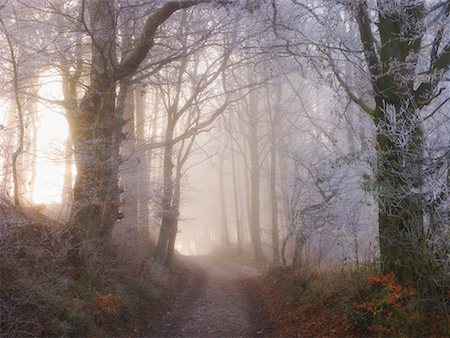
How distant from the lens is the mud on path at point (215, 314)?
9.89m

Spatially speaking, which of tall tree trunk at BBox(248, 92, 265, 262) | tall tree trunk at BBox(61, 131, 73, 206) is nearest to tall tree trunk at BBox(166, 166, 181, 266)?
tall tree trunk at BBox(61, 131, 73, 206)

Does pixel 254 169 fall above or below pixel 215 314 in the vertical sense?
above

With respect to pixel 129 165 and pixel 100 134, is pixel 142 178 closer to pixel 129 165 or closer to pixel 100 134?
pixel 129 165

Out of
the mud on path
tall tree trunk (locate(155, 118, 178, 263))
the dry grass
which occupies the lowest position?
the mud on path

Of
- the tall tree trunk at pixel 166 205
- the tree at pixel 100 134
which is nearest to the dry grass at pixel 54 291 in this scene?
→ the tree at pixel 100 134

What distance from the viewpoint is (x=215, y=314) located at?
11.8 metres

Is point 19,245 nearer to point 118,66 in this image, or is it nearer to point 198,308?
point 118,66

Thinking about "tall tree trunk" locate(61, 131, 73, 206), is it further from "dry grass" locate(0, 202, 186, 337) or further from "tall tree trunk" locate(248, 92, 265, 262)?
"tall tree trunk" locate(248, 92, 265, 262)

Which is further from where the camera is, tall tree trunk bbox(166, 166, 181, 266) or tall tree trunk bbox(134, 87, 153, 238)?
tall tree trunk bbox(166, 166, 181, 266)

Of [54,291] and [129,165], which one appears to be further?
[129,165]

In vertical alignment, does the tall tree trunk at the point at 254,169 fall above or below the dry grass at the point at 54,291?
above

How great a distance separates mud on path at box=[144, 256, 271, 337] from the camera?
9891 millimetres

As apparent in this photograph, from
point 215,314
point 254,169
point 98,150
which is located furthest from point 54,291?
point 254,169

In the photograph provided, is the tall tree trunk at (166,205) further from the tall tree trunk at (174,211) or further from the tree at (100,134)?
the tree at (100,134)
